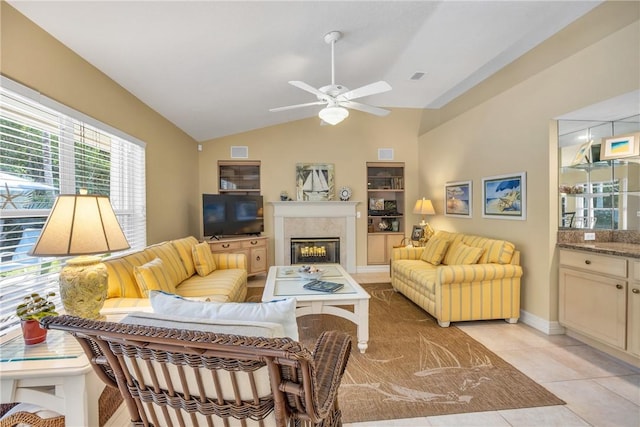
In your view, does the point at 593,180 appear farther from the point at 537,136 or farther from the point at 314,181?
the point at 314,181

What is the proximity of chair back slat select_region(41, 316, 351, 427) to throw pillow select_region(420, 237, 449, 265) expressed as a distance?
3466 millimetres

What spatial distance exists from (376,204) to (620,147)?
3689 mm

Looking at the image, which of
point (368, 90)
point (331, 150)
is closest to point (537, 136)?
point (368, 90)

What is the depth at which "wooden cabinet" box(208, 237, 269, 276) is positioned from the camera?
4676mm

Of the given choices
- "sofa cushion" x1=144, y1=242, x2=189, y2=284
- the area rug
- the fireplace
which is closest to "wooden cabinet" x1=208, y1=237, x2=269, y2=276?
the fireplace

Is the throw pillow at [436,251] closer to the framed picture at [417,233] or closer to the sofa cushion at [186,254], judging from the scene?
the framed picture at [417,233]

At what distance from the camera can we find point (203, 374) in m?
0.94

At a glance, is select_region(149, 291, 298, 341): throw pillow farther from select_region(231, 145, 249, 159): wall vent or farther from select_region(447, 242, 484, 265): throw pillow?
select_region(231, 145, 249, 159): wall vent

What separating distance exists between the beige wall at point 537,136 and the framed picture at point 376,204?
1825 mm

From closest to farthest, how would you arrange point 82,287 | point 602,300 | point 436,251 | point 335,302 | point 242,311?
1. point 242,311
2. point 82,287
3. point 602,300
4. point 335,302
5. point 436,251

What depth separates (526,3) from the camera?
9.08 feet

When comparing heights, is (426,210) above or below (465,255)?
above

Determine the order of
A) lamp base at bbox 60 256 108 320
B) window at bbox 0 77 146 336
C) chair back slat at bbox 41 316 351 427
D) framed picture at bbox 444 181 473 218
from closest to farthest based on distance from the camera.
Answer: chair back slat at bbox 41 316 351 427 → lamp base at bbox 60 256 108 320 → window at bbox 0 77 146 336 → framed picture at bbox 444 181 473 218

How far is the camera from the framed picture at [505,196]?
3.38 metres
